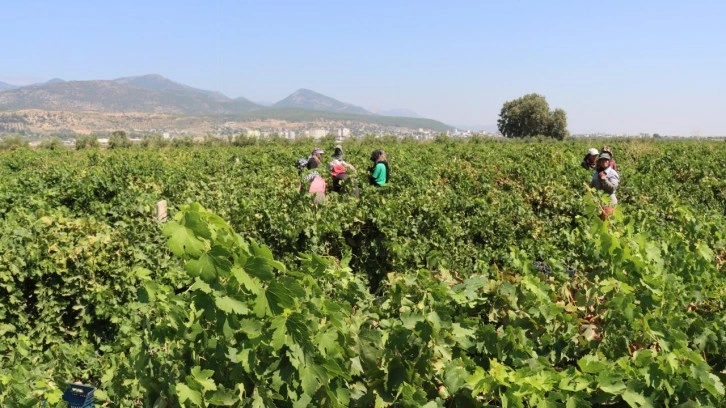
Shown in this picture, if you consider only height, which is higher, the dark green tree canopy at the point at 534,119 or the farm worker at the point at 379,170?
the dark green tree canopy at the point at 534,119

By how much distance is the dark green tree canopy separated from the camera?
3127 inches

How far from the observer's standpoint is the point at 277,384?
1.97 metres

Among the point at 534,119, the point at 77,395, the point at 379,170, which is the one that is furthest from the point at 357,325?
the point at 534,119

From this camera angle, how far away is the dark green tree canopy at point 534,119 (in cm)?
7944

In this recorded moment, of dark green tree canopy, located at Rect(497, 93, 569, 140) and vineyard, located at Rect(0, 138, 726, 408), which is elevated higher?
dark green tree canopy, located at Rect(497, 93, 569, 140)

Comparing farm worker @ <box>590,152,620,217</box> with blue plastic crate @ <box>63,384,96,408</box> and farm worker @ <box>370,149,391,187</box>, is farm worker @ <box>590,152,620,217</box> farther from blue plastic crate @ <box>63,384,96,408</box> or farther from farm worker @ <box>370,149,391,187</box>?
blue plastic crate @ <box>63,384,96,408</box>

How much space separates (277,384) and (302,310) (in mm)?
292

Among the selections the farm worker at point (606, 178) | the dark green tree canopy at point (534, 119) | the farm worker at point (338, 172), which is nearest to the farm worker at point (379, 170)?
the farm worker at point (338, 172)

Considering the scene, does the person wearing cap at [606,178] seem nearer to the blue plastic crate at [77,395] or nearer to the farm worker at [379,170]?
the farm worker at [379,170]

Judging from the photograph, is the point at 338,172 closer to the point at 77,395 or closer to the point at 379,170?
the point at 379,170

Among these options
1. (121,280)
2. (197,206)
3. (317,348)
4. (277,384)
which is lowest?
(121,280)

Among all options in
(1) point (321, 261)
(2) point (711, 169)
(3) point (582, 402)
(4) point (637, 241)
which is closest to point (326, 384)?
(1) point (321, 261)

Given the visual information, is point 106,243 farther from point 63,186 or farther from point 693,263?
point 63,186

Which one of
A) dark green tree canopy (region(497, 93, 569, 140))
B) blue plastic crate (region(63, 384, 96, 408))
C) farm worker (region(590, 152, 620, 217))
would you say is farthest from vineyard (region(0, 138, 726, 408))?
dark green tree canopy (region(497, 93, 569, 140))
